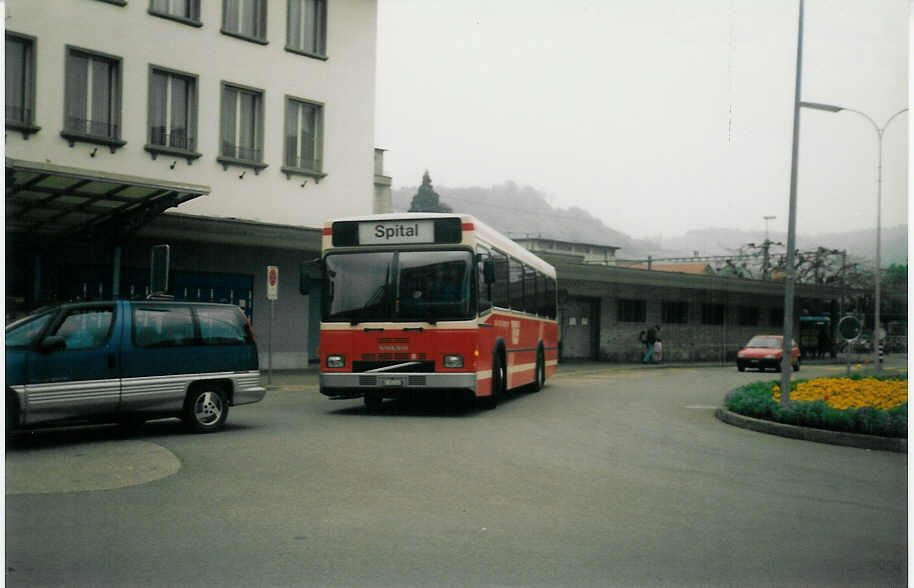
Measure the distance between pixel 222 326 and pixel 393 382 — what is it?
9.90 feet

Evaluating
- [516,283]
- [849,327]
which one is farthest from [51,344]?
[849,327]

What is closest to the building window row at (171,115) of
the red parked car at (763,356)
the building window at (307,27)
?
the building window at (307,27)

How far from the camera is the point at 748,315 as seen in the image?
55.0 metres

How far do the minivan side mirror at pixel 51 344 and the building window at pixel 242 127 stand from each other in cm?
1495

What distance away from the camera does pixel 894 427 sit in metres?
12.0

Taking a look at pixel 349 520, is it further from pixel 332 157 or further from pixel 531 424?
pixel 332 157

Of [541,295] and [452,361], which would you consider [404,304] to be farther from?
[541,295]

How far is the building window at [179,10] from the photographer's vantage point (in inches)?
919

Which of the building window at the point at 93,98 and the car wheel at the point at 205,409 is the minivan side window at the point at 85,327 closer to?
the car wheel at the point at 205,409

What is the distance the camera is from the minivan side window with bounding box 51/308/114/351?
1059 cm

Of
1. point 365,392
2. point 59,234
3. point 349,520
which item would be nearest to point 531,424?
point 365,392

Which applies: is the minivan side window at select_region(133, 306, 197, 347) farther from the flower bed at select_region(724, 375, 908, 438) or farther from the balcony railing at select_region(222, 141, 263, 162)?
the balcony railing at select_region(222, 141, 263, 162)

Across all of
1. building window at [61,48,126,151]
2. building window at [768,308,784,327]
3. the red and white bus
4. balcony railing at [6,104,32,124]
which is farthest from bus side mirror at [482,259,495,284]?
building window at [768,308,784,327]

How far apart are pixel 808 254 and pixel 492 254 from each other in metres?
4.92
